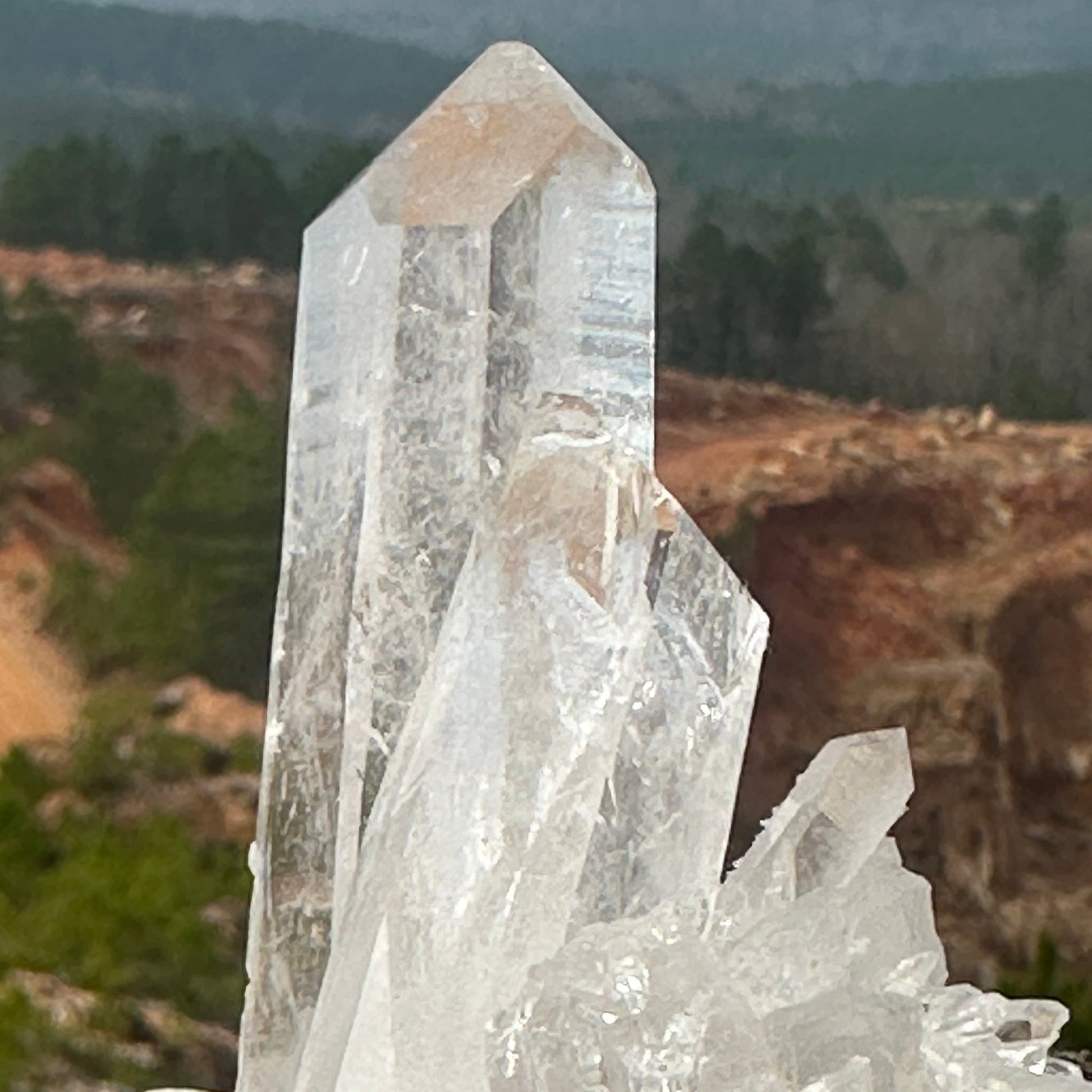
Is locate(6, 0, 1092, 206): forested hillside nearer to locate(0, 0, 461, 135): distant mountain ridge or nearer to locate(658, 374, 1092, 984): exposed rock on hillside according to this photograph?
locate(0, 0, 461, 135): distant mountain ridge

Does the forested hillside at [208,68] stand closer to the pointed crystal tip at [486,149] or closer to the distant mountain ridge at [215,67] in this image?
the distant mountain ridge at [215,67]

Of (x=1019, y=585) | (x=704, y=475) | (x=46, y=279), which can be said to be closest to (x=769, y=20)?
(x=704, y=475)

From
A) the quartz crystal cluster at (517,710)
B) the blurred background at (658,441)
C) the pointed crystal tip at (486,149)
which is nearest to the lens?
the quartz crystal cluster at (517,710)

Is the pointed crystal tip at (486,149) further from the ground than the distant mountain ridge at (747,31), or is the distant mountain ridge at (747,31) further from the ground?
the distant mountain ridge at (747,31)

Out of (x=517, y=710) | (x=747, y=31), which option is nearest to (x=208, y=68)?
(x=747, y=31)

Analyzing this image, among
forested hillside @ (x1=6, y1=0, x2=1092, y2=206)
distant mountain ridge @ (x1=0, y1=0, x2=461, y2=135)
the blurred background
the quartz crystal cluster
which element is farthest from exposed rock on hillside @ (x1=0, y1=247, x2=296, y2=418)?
the quartz crystal cluster

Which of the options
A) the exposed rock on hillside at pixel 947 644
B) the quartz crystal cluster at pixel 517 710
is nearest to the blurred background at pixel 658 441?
the exposed rock on hillside at pixel 947 644

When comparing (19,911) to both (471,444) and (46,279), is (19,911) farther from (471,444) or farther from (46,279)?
(471,444)
